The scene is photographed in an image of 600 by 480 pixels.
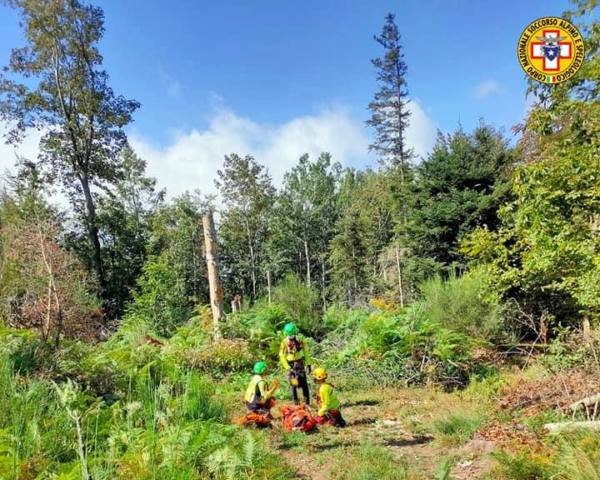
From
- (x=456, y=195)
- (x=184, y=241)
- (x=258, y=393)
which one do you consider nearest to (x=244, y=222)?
(x=184, y=241)

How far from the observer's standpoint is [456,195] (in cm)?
1559

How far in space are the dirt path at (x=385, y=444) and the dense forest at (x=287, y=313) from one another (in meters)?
0.08

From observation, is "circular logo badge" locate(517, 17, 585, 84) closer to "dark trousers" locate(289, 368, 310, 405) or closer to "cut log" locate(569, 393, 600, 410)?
"cut log" locate(569, 393, 600, 410)

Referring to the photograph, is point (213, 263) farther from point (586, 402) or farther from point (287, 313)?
point (586, 402)

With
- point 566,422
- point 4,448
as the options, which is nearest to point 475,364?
point 566,422

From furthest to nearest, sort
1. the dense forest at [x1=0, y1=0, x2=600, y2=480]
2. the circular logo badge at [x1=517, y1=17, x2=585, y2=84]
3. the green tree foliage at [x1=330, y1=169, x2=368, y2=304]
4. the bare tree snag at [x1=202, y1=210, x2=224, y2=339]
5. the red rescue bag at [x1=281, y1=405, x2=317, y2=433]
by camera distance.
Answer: the green tree foliage at [x1=330, y1=169, x2=368, y2=304], the bare tree snag at [x1=202, y1=210, x2=224, y2=339], the red rescue bag at [x1=281, y1=405, x2=317, y2=433], the circular logo badge at [x1=517, y1=17, x2=585, y2=84], the dense forest at [x1=0, y1=0, x2=600, y2=480]

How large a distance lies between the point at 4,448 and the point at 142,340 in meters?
8.18

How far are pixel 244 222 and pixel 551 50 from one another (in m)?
30.4

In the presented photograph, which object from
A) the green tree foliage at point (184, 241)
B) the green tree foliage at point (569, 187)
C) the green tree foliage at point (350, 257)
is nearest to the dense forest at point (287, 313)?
the green tree foliage at point (569, 187)

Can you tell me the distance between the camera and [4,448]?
2830 mm

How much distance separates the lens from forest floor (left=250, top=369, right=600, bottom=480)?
4.51 meters

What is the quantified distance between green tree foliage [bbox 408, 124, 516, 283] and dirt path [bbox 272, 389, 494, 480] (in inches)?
348

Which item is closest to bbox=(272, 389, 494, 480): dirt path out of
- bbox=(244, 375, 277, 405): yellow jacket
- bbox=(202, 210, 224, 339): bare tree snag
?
bbox=(244, 375, 277, 405): yellow jacket

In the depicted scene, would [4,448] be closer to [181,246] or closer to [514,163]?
[514,163]
